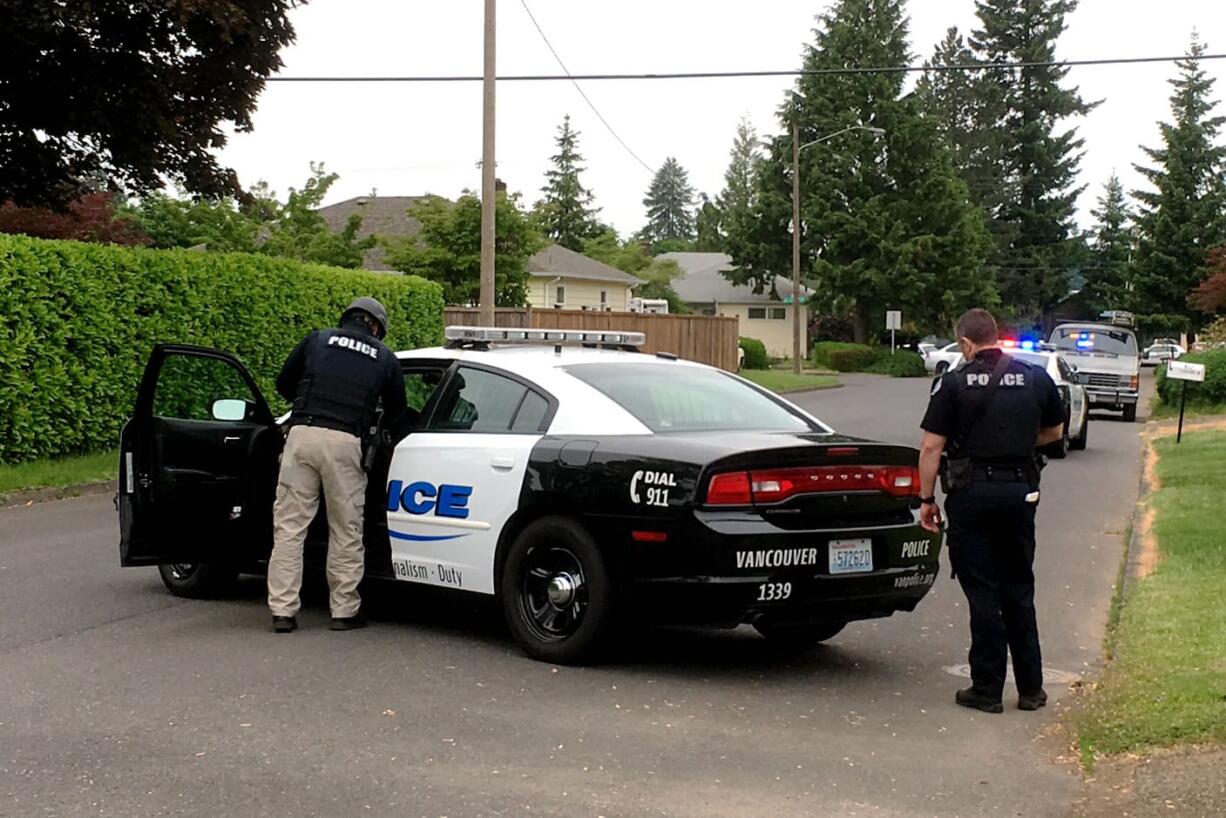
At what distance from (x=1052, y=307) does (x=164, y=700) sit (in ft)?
281

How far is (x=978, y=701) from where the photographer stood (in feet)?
21.1

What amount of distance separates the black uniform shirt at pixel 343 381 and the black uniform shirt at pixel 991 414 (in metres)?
2.88

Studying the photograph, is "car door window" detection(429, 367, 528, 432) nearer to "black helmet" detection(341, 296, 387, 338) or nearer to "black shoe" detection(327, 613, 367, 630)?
"black helmet" detection(341, 296, 387, 338)

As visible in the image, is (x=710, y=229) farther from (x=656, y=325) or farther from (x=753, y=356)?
(x=656, y=325)

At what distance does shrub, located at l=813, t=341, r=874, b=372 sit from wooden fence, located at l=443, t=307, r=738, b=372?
754 inches

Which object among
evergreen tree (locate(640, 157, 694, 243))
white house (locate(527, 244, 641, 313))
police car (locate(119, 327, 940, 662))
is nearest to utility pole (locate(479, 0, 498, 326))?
police car (locate(119, 327, 940, 662))

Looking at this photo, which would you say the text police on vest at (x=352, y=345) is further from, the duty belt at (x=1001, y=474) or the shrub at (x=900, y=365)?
the shrub at (x=900, y=365)

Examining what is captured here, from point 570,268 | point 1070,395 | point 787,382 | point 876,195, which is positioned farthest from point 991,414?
point 876,195

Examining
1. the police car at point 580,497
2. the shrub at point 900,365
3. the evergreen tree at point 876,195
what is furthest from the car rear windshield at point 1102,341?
the evergreen tree at point 876,195

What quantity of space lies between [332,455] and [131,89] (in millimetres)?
12712

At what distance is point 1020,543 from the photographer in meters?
6.37

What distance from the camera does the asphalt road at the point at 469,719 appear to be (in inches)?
198

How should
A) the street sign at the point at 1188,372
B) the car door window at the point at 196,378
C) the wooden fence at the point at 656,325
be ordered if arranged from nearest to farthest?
the car door window at the point at 196,378 → the street sign at the point at 1188,372 → the wooden fence at the point at 656,325

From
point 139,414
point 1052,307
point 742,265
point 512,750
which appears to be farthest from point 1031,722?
point 1052,307
